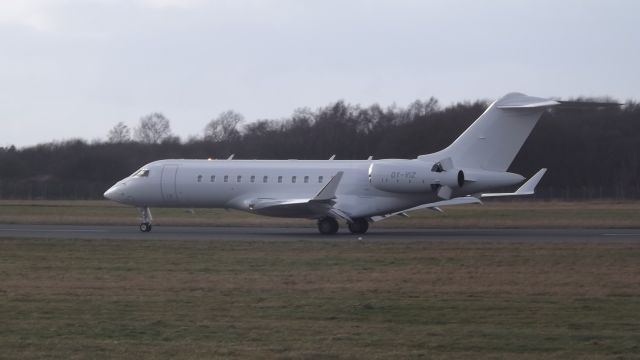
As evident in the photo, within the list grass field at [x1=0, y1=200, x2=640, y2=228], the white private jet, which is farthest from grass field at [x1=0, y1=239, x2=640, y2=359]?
grass field at [x1=0, y1=200, x2=640, y2=228]

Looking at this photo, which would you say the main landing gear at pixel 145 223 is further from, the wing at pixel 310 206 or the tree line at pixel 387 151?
the tree line at pixel 387 151

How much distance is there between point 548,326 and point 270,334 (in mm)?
3534

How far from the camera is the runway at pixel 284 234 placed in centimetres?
Answer: 3050

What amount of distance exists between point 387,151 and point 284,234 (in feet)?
120

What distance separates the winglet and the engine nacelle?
122 centimetres

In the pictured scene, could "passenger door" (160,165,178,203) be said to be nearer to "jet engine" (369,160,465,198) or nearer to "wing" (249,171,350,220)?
"wing" (249,171,350,220)

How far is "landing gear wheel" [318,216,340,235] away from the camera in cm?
3325

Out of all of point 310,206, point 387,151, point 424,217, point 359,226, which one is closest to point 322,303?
point 310,206

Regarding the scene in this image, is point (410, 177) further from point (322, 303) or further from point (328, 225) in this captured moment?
point (322, 303)

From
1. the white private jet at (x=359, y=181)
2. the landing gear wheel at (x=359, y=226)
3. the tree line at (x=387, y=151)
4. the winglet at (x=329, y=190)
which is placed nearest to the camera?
the white private jet at (x=359, y=181)

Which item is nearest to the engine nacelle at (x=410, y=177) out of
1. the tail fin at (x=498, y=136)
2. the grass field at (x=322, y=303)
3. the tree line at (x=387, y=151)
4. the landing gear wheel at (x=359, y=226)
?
the tail fin at (x=498, y=136)

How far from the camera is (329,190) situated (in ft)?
106

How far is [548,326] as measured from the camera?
12773 mm

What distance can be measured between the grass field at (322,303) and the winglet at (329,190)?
751 cm
